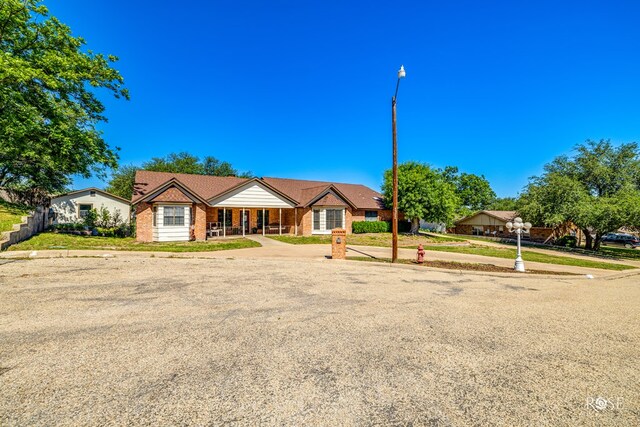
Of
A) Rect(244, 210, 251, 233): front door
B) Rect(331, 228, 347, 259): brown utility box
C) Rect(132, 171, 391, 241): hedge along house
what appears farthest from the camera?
Rect(244, 210, 251, 233): front door

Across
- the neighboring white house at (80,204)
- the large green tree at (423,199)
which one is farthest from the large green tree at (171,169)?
the large green tree at (423,199)

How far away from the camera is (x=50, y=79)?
50.9 ft

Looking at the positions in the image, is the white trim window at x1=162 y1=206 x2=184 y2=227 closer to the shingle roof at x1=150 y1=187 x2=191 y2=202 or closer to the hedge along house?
the hedge along house

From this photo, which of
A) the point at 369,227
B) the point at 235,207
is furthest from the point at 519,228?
the point at 235,207

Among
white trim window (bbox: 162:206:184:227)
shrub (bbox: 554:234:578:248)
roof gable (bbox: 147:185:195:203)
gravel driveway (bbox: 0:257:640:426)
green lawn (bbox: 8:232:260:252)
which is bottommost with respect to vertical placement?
shrub (bbox: 554:234:578:248)

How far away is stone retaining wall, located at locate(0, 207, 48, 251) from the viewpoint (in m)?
13.1

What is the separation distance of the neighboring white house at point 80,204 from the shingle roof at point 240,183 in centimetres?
452

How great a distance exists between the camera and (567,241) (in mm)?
35125

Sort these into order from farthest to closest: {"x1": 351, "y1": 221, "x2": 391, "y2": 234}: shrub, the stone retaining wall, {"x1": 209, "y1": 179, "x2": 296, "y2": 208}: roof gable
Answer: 1. {"x1": 351, "y1": 221, "x2": 391, "y2": 234}: shrub
2. {"x1": 209, "y1": 179, "x2": 296, "y2": 208}: roof gable
3. the stone retaining wall

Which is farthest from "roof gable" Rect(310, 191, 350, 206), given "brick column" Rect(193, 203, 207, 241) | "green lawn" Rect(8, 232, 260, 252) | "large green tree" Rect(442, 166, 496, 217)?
"large green tree" Rect(442, 166, 496, 217)

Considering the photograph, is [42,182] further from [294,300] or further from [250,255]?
[294,300]

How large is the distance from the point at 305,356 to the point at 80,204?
98.0 ft

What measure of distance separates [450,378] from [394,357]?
77 cm

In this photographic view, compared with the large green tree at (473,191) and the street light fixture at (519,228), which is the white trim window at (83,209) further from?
the large green tree at (473,191)
